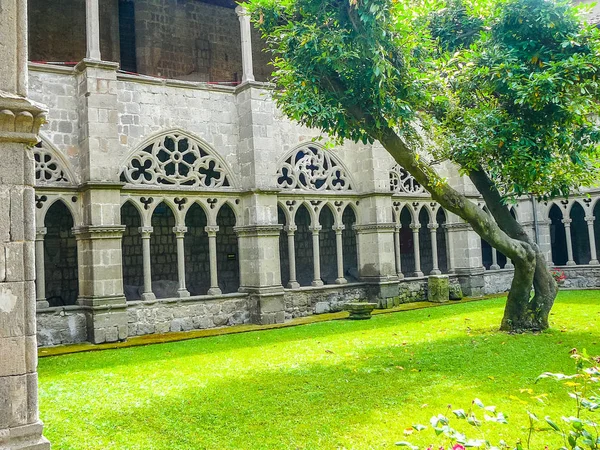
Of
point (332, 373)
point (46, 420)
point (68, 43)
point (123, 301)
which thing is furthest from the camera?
point (68, 43)

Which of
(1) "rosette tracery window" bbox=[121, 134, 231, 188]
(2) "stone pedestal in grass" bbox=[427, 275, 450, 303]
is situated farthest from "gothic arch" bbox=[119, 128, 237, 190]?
(2) "stone pedestal in grass" bbox=[427, 275, 450, 303]

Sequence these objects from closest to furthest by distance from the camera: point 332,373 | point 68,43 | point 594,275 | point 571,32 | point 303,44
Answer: point 332,373, point 303,44, point 571,32, point 68,43, point 594,275

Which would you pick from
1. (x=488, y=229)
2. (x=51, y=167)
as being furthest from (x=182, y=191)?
(x=488, y=229)

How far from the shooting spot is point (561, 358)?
630 cm

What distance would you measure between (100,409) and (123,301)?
4338mm

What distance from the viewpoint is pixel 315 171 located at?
12156 millimetres

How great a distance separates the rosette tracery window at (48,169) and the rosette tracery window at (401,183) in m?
7.38

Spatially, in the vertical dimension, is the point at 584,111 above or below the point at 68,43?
below

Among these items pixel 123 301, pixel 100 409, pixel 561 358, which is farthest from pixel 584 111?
pixel 123 301

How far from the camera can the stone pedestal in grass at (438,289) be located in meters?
13.2

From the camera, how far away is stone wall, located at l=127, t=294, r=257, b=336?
9.75m

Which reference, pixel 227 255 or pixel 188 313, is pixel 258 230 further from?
pixel 227 255

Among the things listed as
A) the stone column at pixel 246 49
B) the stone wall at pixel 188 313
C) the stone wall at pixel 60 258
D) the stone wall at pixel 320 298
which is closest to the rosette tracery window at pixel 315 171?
the stone column at pixel 246 49

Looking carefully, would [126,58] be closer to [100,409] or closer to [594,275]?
[100,409]
